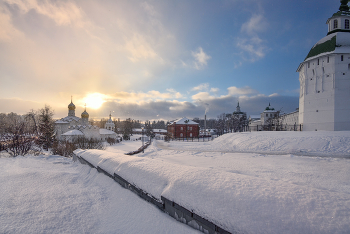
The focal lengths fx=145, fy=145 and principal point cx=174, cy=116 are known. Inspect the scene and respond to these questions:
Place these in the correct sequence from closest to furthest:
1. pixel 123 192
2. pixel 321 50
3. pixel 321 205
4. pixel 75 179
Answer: pixel 321 205
pixel 123 192
pixel 75 179
pixel 321 50

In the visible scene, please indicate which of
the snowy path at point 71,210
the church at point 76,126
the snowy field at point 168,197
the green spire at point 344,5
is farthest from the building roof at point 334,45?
the church at point 76,126

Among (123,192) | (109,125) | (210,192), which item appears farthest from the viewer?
(109,125)

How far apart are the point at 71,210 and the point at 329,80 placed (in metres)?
32.1

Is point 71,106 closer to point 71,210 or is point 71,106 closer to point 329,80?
point 71,210

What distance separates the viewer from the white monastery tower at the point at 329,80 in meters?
20.7

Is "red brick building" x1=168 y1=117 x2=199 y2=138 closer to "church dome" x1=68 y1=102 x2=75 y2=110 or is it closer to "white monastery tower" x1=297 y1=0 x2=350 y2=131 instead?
"white monastery tower" x1=297 y1=0 x2=350 y2=131

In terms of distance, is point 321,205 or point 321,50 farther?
point 321,50

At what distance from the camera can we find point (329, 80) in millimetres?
21625

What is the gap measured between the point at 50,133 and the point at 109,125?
30429mm

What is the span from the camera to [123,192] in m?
Result: 4.10

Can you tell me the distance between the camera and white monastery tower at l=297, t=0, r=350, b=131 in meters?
20.7

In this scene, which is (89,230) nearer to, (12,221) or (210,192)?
(12,221)

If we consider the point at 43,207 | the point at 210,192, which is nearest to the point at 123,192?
the point at 43,207

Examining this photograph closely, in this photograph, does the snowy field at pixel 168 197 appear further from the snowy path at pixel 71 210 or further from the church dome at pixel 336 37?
the church dome at pixel 336 37
